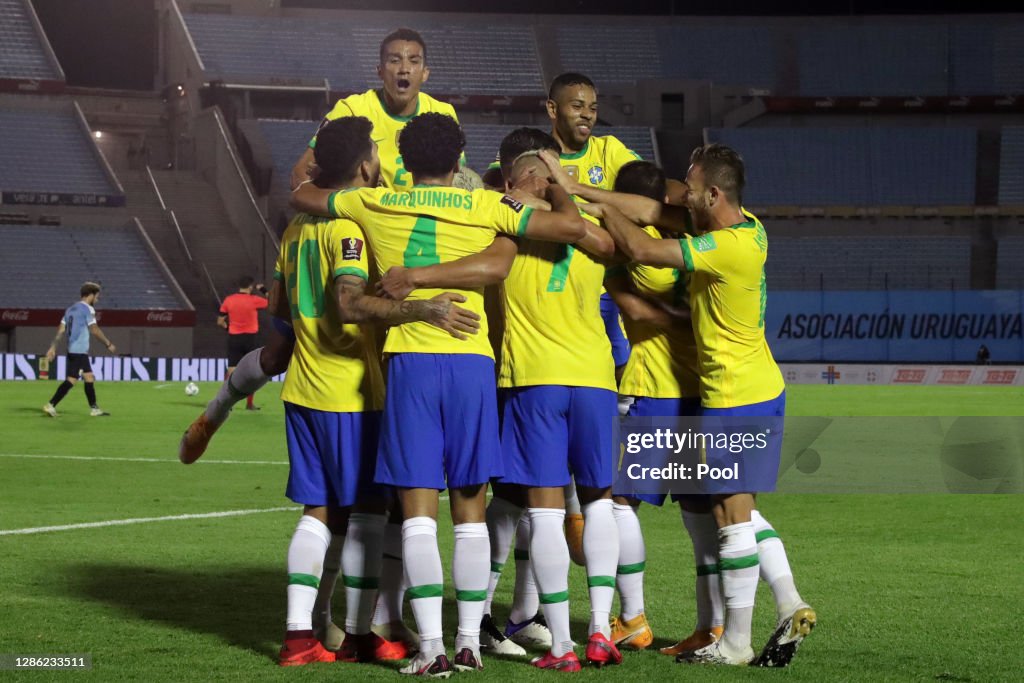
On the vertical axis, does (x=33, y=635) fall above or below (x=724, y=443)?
below

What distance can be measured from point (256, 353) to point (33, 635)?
170 centimetres

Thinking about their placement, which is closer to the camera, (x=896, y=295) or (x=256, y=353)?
(x=256, y=353)

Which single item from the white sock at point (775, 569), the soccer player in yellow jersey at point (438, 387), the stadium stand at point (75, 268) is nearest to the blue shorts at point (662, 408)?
the white sock at point (775, 569)

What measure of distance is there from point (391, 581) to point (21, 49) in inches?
1786

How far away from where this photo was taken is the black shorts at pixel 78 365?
21484mm

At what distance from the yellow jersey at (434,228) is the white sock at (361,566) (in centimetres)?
91

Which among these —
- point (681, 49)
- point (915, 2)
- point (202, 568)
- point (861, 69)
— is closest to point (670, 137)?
point (681, 49)

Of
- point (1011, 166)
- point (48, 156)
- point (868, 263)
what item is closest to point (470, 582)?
point (48, 156)

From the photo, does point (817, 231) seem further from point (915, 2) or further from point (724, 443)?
point (724, 443)

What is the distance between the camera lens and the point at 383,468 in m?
5.46

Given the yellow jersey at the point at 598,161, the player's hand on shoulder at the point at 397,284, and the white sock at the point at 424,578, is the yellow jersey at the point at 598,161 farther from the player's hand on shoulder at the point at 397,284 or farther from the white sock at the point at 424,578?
the white sock at the point at 424,578

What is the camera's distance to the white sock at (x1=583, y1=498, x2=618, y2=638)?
568cm

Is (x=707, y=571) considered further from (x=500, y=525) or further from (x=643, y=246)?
(x=643, y=246)

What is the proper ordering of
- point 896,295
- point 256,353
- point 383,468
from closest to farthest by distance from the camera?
point 383,468
point 256,353
point 896,295
